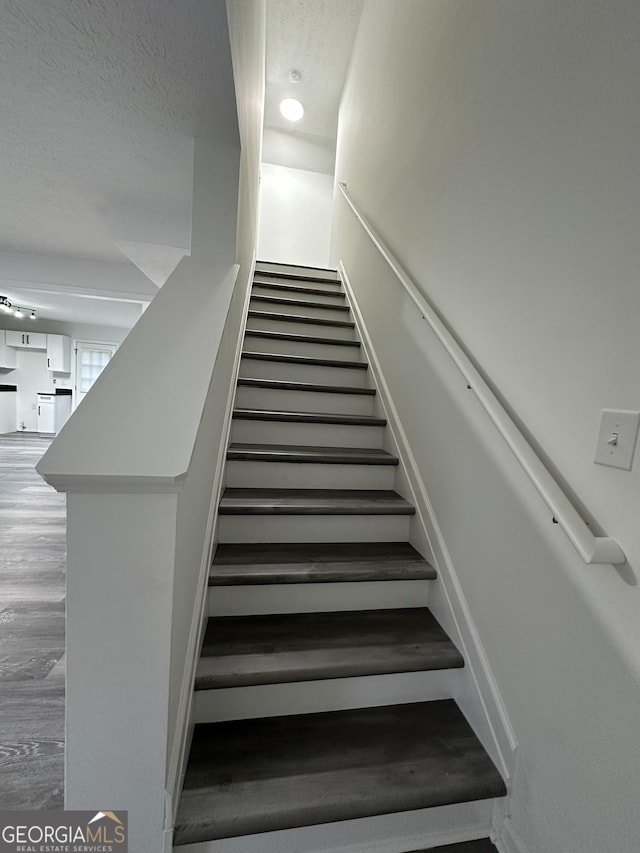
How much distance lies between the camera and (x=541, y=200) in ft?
3.25

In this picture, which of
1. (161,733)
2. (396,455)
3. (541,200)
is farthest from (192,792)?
(541,200)

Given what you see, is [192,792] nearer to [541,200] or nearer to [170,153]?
[541,200]

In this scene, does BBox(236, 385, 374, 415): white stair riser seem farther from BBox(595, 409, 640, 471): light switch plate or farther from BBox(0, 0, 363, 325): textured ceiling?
BBox(595, 409, 640, 471): light switch plate

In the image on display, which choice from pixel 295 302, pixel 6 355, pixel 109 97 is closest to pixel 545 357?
pixel 109 97

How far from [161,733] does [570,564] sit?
983 millimetres

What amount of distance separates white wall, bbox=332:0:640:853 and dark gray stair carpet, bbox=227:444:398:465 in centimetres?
30

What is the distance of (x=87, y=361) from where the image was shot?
8414 millimetres

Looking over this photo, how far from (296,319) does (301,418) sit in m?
0.96

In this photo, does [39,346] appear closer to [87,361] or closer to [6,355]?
[6,355]

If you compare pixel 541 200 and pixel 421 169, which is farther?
pixel 421 169

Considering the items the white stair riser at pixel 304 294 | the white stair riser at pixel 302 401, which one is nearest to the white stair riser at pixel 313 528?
the white stair riser at pixel 302 401

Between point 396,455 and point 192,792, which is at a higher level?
point 396,455

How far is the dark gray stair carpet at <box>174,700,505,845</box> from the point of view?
35.8 inches

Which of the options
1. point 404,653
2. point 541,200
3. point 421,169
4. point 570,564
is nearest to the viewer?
point 570,564
